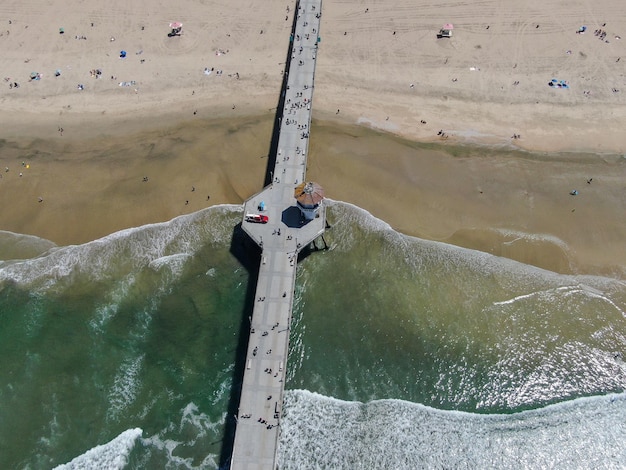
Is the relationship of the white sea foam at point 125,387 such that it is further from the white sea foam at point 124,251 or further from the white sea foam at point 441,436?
the white sea foam at point 441,436

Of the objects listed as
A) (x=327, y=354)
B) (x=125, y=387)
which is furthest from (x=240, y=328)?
(x=125, y=387)

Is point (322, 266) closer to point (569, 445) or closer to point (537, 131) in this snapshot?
point (569, 445)

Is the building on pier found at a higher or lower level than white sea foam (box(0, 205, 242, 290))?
higher

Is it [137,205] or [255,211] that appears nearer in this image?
[255,211]

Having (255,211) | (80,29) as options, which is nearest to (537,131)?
(255,211)

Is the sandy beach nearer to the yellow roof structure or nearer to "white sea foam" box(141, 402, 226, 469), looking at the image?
the yellow roof structure

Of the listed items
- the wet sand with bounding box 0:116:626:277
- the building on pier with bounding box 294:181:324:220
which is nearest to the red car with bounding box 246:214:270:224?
the building on pier with bounding box 294:181:324:220
